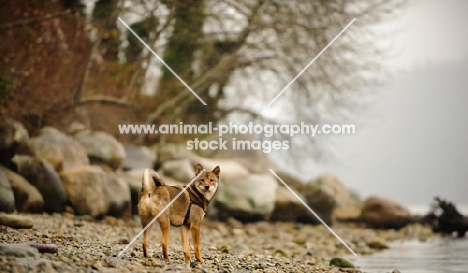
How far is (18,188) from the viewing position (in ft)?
30.6

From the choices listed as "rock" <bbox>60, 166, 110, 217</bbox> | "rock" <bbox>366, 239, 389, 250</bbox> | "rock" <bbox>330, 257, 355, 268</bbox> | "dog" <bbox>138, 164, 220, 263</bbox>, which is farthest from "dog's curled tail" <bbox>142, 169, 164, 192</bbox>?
"rock" <bbox>366, 239, 389, 250</bbox>

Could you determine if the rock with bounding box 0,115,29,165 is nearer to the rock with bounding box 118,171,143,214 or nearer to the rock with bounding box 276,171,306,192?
the rock with bounding box 118,171,143,214

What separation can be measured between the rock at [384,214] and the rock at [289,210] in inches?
58.0

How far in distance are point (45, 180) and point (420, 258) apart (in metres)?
5.63

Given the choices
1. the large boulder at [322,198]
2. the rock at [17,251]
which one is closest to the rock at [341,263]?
the rock at [17,251]

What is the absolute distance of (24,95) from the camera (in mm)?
11852

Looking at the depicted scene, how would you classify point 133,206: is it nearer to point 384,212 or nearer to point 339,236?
point 339,236

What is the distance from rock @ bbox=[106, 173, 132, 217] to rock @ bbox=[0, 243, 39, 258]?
5235 millimetres

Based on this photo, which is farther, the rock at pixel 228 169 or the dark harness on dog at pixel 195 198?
the rock at pixel 228 169

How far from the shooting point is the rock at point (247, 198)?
506 inches

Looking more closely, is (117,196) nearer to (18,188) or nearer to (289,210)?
(18,188)

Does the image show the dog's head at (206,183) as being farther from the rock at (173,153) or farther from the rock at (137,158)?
the rock at (173,153)

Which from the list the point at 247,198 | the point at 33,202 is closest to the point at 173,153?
the point at 247,198

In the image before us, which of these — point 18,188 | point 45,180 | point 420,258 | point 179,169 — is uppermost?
point 179,169
